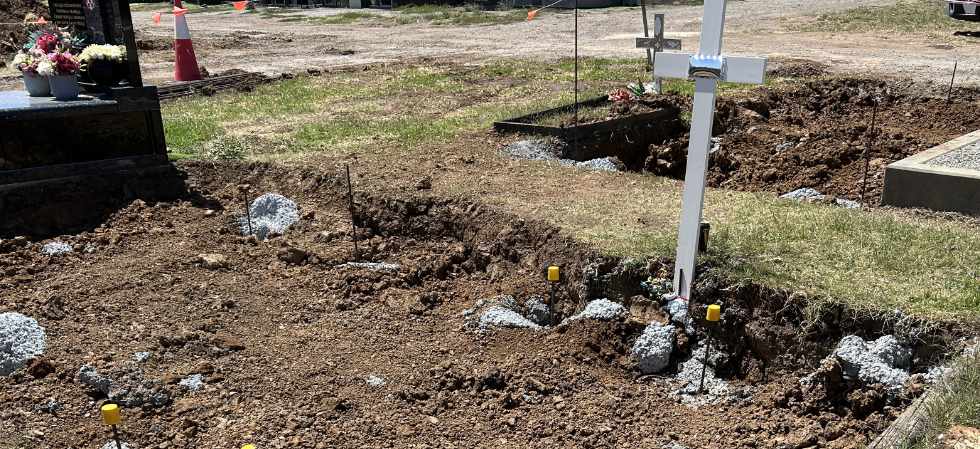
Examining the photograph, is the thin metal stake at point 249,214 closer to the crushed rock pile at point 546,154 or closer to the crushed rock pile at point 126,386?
the crushed rock pile at point 126,386

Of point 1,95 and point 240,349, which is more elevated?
point 1,95

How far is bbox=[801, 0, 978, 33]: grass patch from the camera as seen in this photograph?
2044 cm

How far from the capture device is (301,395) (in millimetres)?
4895

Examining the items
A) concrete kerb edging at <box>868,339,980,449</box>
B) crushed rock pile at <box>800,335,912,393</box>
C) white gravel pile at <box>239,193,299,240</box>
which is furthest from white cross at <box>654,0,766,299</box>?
white gravel pile at <box>239,193,299,240</box>

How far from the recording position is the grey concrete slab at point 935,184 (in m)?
6.71

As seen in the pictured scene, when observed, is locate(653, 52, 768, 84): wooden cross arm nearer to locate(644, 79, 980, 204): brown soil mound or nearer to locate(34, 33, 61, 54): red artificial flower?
locate(644, 79, 980, 204): brown soil mound

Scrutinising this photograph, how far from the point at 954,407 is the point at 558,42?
61.6 feet

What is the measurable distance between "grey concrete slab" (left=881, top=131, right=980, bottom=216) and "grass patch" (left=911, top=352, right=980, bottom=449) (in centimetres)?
313

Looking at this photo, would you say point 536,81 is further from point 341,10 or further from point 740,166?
point 341,10

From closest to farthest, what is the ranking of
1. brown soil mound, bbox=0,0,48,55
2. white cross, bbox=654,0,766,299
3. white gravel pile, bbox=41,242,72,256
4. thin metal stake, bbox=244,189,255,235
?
white cross, bbox=654,0,766,299
white gravel pile, bbox=41,242,72,256
thin metal stake, bbox=244,189,255,235
brown soil mound, bbox=0,0,48,55

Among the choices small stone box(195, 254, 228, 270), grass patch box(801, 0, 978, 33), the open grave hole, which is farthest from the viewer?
grass patch box(801, 0, 978, 33)

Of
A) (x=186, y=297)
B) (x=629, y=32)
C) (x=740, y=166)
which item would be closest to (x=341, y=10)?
(x=629, y=32)

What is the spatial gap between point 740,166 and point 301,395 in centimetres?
654

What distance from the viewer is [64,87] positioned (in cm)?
846
